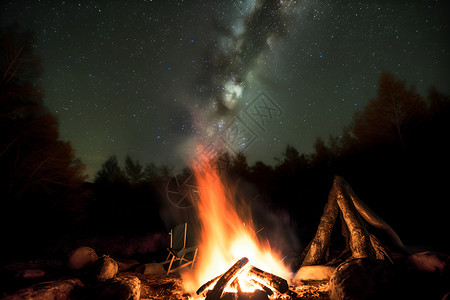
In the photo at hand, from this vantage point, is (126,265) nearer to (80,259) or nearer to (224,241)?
(80,259)

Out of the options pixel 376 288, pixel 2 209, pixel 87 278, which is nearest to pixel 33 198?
pixel 2 209

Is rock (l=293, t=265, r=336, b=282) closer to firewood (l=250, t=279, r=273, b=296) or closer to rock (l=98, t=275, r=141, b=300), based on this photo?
firewood (l=250, t=279, r=273, b=296)

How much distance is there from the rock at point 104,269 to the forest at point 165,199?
8.92m

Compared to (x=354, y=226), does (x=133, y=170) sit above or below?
above

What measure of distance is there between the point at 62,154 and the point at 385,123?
1204 inches

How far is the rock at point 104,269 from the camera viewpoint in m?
5.73

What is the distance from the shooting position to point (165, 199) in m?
24.9

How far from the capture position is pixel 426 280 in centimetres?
393

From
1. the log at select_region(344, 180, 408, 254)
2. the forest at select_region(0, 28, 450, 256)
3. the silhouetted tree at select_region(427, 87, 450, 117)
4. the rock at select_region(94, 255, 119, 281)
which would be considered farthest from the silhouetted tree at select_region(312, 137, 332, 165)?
the rock at select_region(94, 255, 119, 281)

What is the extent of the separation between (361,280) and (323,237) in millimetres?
2419

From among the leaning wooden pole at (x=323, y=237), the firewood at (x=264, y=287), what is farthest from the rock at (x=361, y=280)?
the leaning wooden pole at (x=323, y=237)

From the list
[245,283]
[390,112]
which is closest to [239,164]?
[390,112]

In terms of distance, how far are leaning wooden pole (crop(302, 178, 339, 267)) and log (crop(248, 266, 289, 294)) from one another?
1.88m

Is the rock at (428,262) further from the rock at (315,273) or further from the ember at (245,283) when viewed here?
the ember at (245,283)
